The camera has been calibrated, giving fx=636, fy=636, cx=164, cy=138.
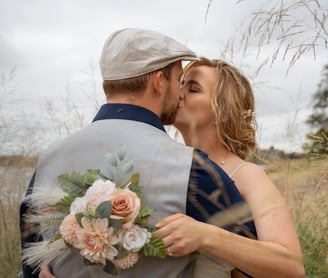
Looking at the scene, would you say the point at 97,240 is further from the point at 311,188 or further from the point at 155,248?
the point at 311,188

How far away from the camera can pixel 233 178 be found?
9.46 ft

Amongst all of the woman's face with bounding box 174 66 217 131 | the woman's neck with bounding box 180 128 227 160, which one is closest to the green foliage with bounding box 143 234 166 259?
the woman's face with bounding box 174 66 217 131

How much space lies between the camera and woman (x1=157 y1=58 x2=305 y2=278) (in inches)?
75.3

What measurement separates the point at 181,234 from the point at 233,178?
1.04 m

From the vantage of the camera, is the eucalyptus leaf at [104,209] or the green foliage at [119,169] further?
the green foliage at [119,169]

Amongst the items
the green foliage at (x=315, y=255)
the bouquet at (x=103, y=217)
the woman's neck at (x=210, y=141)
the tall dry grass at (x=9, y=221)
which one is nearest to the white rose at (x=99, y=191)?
the bouquet at (x=103, y=217)

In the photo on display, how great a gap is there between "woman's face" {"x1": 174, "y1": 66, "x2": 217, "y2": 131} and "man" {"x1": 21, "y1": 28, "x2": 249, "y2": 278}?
1.60 feet

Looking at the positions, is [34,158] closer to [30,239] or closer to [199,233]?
[30,239]

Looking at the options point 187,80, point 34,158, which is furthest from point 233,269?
point 34,158

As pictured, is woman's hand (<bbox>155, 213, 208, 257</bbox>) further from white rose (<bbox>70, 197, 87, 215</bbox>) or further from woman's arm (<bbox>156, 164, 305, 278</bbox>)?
white rose (<bbox>70, 197, 87, 215</bbox>)

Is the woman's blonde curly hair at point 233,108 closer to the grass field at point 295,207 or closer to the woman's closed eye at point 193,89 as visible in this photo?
the woman's closed eye at point 193,89

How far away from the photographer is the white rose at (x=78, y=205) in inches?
75.2

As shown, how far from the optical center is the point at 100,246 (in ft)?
6.17

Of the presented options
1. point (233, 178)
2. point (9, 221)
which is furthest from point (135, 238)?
point (9, 221)
